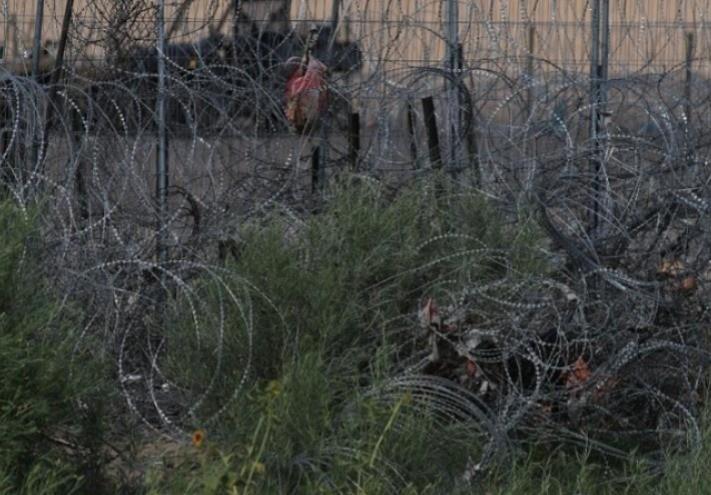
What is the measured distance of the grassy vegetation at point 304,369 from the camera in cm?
532

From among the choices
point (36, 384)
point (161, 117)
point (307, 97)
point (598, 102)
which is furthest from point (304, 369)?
point (598, 102)

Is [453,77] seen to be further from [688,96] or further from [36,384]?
[36,384]

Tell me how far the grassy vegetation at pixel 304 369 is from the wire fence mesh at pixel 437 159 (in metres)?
0.12

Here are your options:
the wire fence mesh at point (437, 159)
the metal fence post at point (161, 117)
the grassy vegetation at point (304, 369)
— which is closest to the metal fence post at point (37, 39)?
the wire fence mesh at point (437, 159)

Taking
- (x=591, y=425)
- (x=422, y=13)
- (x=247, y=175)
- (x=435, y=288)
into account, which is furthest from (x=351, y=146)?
(x=591, y=425)

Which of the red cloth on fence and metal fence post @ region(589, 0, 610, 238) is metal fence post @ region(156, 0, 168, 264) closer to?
the red cloth on fence

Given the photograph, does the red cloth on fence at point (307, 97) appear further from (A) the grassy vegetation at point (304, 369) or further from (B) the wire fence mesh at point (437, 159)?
(A) the grassy vegetation at point (304, 369)

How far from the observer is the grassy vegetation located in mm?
5324

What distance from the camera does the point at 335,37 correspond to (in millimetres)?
8859

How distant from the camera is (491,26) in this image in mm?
8711

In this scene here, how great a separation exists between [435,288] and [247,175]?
1.84m

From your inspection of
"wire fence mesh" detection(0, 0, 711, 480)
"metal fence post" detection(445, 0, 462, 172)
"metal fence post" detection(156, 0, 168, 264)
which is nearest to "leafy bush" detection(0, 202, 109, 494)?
"wire fence mesh" detection(0, 0, 711, 480)

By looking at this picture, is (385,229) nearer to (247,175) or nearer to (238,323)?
(238,323)

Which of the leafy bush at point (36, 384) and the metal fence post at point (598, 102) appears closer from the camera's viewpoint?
the leafy bush at point (36, 384)
